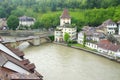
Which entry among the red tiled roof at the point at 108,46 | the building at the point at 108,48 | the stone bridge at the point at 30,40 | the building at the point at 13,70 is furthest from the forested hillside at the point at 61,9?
the building at the point at 13,70

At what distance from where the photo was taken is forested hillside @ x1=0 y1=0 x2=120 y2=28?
152 ft

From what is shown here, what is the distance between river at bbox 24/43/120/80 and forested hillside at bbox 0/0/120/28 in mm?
15471

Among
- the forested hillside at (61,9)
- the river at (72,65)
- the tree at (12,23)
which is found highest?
the forested hillside at (61,9)

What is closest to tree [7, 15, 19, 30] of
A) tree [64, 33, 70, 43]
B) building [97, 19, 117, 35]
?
tree [64, 33, 70, 43]

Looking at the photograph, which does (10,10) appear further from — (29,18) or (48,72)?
(48,72)

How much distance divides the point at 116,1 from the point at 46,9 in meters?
14.0

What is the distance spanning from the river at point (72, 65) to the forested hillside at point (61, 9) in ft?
50.8

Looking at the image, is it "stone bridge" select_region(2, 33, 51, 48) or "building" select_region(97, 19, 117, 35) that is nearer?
"stone bridge" select_region(2, 33, 51, 48)

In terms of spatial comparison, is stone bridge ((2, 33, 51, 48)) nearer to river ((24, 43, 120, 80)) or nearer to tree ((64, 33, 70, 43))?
tree ((64, 33, 70, 43))

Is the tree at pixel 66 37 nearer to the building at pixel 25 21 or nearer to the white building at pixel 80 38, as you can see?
the white building at pixel 80 38

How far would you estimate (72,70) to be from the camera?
22.5m

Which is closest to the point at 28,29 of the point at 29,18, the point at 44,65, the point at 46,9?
the point at 29,18

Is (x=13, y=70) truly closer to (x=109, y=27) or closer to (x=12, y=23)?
(x=109, y=27)

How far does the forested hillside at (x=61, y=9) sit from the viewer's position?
1827 inches
